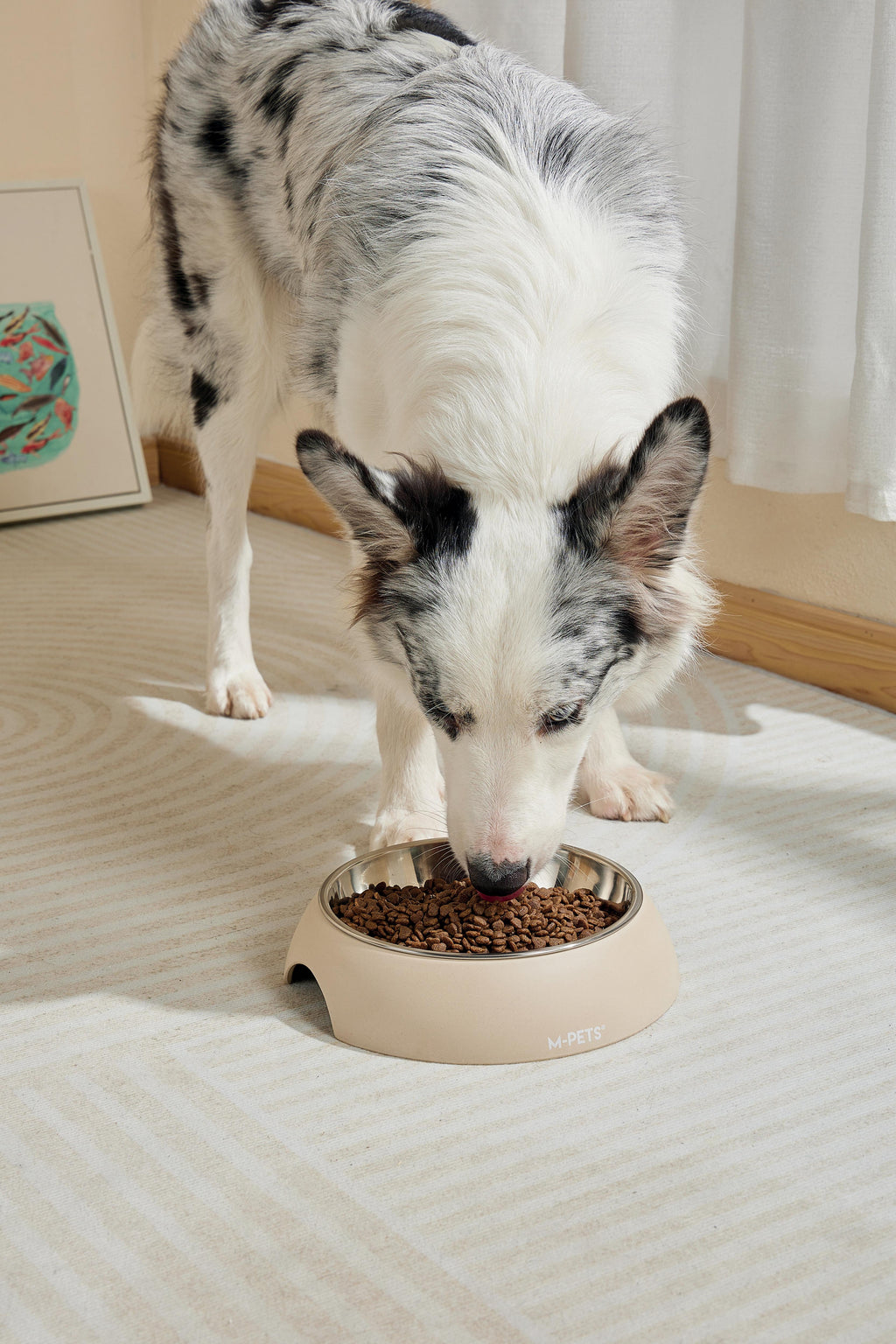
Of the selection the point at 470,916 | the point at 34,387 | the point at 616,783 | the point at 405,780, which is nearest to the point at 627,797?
the point at 616,783

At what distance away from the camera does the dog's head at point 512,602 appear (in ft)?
5.08

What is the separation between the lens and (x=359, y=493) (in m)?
1.58

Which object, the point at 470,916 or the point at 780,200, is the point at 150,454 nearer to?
the point at 780,200

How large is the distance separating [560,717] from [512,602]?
0.53 feet

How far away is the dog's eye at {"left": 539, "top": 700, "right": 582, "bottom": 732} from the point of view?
159 cm

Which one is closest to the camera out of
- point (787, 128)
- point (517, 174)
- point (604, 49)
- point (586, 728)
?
point (586, 728)

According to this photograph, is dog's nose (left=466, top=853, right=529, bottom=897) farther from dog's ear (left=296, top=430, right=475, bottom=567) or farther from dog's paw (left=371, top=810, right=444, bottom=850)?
dog's paw (left=371, top=810, right=444, bottom=850)

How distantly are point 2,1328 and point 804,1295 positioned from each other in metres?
0.74

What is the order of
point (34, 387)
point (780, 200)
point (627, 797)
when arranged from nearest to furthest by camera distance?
point (627, 797), point (780, 200), point (34, 387)

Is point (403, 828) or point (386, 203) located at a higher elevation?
point (386, 203)

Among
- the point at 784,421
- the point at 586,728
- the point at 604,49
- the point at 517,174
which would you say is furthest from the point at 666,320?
the point at 604,49

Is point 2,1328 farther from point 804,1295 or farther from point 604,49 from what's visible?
point 604,49

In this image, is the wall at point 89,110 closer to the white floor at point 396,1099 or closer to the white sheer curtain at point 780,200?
the white sheer curtain at point 780,200

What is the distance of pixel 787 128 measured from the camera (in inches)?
97.8
